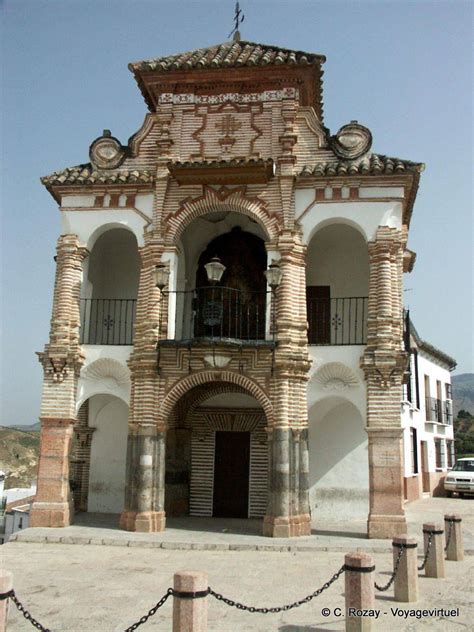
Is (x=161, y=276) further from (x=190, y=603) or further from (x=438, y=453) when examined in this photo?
(x=438, y=453)

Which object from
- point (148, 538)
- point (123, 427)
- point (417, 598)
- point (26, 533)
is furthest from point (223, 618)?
point (123, 427)

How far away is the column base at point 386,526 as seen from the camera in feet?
42.9

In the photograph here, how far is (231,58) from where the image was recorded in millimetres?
15766

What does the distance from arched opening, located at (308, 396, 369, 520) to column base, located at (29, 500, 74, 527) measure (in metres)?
5.85

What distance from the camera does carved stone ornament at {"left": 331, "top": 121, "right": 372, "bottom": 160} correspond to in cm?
1495

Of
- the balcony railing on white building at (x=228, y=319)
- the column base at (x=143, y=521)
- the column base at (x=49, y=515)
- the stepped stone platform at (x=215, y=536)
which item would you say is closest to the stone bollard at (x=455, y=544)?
the stepped stone platform at (x=215, y=536)

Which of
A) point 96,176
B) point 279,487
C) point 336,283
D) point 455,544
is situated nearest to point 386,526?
point 455,544

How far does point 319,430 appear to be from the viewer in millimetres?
16250

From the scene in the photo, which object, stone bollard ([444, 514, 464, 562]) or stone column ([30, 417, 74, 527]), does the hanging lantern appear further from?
stone bollard ([444, 514, 464, 562])

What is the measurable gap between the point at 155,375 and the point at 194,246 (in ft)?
14.2

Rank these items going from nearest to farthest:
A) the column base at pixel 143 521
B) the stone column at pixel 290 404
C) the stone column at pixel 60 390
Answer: the stone column at pixel 290 404 < the column base at pixel 143 521 < the stone column at pixel 60 390

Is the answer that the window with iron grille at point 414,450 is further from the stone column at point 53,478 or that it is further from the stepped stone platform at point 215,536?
the stone column at point 53,478

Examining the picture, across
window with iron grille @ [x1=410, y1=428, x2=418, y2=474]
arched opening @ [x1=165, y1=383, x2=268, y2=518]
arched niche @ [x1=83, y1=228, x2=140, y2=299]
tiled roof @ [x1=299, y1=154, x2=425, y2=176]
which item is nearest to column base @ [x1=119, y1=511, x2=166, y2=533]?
arched opening @ [x1=165, y1=383, x2=268, y2=518]

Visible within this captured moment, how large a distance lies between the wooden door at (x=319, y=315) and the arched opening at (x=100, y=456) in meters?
5.12
